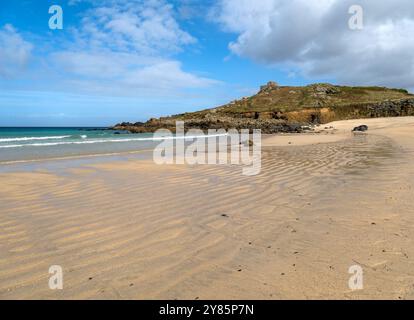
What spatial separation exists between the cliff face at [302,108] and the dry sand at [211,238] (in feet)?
104

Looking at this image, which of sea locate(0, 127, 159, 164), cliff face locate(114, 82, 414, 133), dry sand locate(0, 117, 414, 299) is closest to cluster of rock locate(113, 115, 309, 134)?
cliff face locate(114, 82, 414, 133)

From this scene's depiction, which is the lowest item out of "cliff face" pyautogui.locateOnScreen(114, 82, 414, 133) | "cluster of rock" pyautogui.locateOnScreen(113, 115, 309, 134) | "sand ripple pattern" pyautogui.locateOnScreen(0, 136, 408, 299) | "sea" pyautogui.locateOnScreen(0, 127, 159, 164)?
"sand ripple pattern" pyautogui.locateOnScreen(0, 136, 408, 299)

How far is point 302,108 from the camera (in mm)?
55781

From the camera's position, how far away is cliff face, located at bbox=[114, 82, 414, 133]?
47787 mm

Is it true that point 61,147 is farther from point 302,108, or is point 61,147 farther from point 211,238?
point 302,108

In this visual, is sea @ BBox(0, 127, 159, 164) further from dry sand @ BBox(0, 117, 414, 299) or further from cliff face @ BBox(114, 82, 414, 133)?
cliff face @ BBox(114, 82, 414, 133)

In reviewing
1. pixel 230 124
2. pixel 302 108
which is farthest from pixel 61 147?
pixel 302 108

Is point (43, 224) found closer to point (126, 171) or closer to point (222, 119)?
point (126, 171)

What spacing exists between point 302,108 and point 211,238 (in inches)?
2148

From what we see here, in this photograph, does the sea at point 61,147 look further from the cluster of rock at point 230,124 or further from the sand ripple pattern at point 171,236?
the cluster of rock at point 230,124

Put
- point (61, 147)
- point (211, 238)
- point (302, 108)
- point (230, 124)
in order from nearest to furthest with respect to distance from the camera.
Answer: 1. point (211, 238)
2. point (61, 147)
3. point (230, 124)
4. point (302, 108)

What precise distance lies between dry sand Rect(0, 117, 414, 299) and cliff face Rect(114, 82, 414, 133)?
31798 millimetres

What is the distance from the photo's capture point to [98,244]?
416 centimetres

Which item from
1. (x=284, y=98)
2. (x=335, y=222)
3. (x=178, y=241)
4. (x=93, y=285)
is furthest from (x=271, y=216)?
(x=284, y=98)
